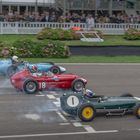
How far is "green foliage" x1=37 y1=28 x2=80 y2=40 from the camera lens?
104 feet

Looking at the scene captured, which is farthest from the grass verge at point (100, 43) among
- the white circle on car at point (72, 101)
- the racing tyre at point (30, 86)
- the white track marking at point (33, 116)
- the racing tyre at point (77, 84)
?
the white circle on car at point (72, 101)

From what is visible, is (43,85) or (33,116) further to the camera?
(43,85)

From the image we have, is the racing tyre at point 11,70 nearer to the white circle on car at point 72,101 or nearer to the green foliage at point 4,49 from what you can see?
the green foliage at point 4,49

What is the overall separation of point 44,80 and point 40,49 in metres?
9.61

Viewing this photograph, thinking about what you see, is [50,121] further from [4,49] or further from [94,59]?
[94,59]

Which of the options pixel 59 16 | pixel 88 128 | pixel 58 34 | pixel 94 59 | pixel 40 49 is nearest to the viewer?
pixel 88 128

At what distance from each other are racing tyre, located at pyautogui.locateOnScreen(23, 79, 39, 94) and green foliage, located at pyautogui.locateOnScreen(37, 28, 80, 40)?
14913 millimetres

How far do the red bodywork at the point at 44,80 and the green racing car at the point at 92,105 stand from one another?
352 centimetres

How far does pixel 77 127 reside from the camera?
12602mm

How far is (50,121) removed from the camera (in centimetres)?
1313

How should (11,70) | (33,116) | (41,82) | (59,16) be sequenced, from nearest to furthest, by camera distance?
(33,116) < (41,82) < (11,70) < (59,16)

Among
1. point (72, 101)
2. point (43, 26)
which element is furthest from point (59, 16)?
point (72, 101)

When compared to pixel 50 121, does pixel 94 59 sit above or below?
below

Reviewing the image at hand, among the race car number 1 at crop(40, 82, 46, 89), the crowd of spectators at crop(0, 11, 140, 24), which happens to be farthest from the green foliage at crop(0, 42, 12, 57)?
the race car number 1 at crop(40, 82, 46, 89)
